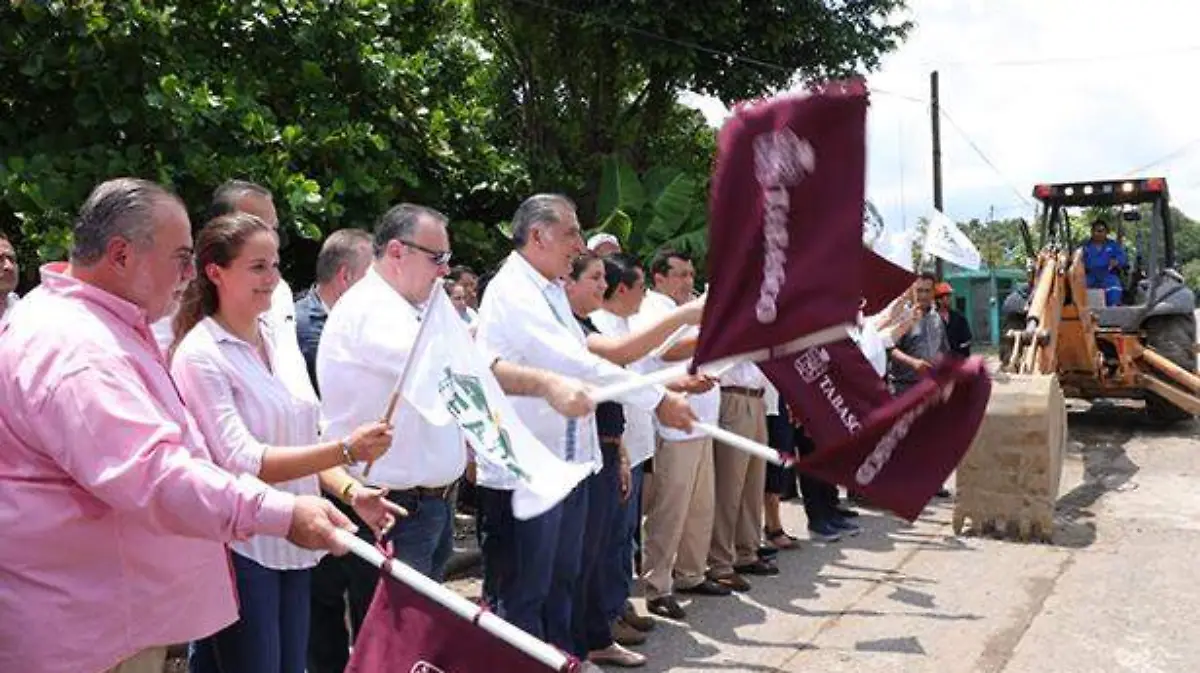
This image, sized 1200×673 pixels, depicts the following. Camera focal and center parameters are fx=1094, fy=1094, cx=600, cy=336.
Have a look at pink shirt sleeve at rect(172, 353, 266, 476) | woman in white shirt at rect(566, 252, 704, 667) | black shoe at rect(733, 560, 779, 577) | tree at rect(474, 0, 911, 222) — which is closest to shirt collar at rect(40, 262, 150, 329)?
pink shirt sleeve at rect(172, 353, 266, 476)

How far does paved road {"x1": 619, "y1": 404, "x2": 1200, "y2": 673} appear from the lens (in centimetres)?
508

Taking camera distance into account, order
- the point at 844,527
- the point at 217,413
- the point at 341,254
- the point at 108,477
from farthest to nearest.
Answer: the point at 844,527, the point at 341,254, the point at 217,413, the point at 108,477

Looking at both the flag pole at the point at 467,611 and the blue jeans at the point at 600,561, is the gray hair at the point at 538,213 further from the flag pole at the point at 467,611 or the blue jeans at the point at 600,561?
the flag pole at the point at 467,611

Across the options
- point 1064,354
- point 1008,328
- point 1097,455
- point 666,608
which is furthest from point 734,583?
point 1008,328

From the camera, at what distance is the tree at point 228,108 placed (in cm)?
605

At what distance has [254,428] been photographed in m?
3.03

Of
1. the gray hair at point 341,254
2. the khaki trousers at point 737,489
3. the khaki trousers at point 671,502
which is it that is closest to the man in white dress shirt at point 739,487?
the khaki trousers at point 737,489

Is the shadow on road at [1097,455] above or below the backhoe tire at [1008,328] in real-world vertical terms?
below

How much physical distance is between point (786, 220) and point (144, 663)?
1.86m

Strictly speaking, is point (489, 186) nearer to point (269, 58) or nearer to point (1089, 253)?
point (269, 58)

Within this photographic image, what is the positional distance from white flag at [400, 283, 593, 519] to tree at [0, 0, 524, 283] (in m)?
3.49

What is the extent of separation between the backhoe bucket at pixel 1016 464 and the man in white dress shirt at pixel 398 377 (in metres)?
4.46

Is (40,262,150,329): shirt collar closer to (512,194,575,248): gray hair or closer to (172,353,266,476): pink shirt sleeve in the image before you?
(172,353,266,476): pink shirt sleeve

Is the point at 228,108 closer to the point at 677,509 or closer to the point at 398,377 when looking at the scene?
the point at 677,509
